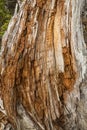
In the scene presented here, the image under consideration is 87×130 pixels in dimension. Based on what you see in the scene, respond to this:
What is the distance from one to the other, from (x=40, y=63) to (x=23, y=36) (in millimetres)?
620

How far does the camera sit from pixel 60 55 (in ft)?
22.2

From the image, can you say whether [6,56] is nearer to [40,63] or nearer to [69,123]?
[40,63]

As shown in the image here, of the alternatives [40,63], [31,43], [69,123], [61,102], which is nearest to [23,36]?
[31,43]

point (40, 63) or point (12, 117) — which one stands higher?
point (40, 63)

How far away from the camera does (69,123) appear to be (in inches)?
265

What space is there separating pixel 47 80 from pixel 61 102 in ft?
1.72

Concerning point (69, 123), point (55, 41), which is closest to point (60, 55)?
point (55, 41)

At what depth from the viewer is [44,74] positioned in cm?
671

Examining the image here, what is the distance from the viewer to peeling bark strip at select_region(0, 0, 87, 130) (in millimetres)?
6645

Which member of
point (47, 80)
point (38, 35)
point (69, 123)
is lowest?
point (69, 123)

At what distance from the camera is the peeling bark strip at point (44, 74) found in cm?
664

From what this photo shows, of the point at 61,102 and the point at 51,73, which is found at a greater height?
the point at 51,73

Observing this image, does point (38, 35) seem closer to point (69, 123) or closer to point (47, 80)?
point (47, 80)

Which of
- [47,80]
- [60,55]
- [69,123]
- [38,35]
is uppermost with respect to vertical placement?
[38,35]
